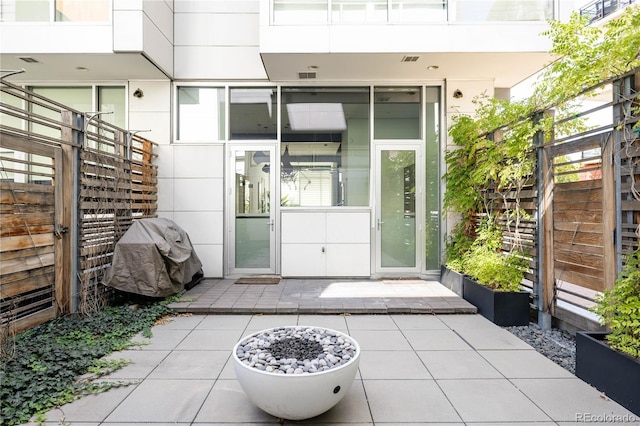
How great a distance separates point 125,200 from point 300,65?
3.14 m

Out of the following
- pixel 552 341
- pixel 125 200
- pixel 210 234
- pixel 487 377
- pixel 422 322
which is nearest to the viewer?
pixel 487 377

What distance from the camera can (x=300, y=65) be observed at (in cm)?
529

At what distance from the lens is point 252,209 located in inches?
236

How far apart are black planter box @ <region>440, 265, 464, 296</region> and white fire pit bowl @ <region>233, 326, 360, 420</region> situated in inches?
131

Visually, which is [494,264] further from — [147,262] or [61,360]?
[61,360]

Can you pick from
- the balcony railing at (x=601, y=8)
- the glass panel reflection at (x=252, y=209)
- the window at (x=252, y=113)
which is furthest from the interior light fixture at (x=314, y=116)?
the balcony railing at (x=601, y=8)

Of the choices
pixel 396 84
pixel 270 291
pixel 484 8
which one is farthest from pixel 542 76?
pixel 270 291

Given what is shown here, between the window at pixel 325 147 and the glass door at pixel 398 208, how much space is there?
0.99 feet

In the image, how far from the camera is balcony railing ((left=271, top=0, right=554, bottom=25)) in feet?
16.0

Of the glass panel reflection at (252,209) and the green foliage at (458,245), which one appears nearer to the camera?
the green foliage at (458,245)

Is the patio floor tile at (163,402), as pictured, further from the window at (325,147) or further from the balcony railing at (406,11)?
the balcony railing at (406,11)

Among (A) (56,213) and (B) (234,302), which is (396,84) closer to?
(B) (234,302)

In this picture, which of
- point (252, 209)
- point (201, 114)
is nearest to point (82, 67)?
point (201, 114)

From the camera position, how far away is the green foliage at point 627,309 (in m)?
2.24
